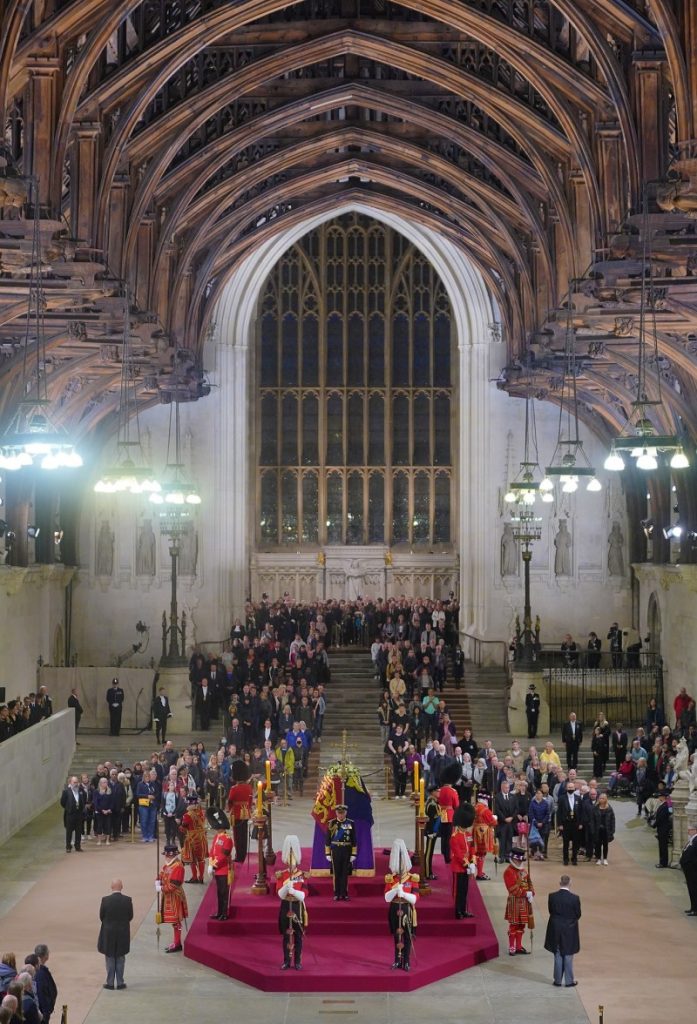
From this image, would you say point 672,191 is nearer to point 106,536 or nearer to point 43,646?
point 43,646

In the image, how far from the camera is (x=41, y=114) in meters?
20.4

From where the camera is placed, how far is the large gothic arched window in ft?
156

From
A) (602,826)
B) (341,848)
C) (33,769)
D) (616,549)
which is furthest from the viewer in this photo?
(616,549)

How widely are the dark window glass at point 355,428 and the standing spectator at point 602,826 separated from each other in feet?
83.8

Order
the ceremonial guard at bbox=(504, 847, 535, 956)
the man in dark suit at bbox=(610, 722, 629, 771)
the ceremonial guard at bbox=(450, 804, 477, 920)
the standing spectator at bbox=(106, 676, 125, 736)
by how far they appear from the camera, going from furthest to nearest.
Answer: the standing spectator at bbox=(106, 676, 125, 736) < the man in dark suit at bbox=(610, 722, 629, 771) < the ceremonial guard at bbox=(450, 804, 477, 920) < the ceremonial guard at bbox=(504, 847, 535, 956)

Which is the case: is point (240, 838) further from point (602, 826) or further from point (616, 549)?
point (616, 549)

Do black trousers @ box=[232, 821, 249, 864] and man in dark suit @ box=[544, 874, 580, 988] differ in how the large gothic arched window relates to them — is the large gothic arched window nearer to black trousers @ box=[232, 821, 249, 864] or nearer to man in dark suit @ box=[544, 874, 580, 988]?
black trousers @ box=[232, 821, 249, 864]

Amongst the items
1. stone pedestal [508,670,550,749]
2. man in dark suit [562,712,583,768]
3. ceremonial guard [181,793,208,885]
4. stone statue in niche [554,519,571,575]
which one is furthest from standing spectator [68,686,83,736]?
stone statue in niche [554,519,571,575]

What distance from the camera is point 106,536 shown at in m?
43.8

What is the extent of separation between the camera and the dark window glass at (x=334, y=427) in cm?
4775

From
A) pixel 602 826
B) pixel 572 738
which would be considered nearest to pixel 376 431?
pixel 572 738

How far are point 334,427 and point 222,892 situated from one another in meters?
30.2

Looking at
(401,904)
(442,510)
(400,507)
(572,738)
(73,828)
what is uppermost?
(400,507)

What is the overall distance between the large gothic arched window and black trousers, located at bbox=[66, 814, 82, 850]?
23.4 m
